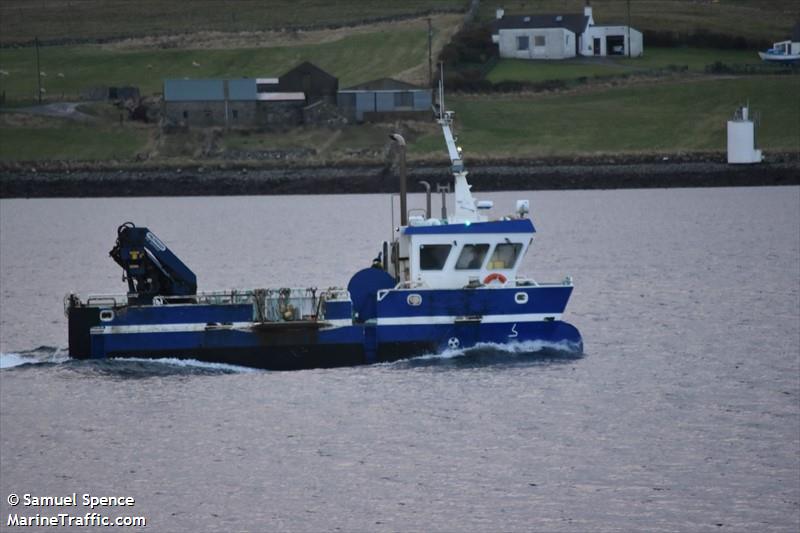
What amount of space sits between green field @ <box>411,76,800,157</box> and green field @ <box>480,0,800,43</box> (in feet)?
61.6

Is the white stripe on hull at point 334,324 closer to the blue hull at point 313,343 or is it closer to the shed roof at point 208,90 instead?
the blue hull at point 313,343

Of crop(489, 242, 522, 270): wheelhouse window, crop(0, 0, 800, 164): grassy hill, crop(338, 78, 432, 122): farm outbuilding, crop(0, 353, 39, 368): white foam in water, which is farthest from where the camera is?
crop(338, 78, 432, 122): farm outbuilding

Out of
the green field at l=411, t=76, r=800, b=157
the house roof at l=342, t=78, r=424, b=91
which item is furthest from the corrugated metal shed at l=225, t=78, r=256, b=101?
the green field at l=411, t=76, r=800, b=157

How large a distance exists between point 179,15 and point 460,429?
442 ft

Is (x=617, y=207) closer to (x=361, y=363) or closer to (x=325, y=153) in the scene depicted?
(x=325, y=153)

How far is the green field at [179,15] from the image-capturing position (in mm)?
148625

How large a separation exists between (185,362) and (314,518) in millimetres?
10767

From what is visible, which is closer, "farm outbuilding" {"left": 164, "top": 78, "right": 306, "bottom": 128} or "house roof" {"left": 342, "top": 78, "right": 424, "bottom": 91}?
"farm outbuilding" {"left": 164, "top": 78, "right": 306, "bottom": 128}

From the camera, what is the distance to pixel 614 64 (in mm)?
118250

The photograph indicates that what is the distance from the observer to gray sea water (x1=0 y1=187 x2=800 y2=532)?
25.8 metres

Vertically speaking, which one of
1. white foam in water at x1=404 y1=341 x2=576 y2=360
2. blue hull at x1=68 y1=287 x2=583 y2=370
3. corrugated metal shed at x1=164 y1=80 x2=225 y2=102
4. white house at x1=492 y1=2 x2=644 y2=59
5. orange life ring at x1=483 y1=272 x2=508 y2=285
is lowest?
white foam in water at x1=404 y1=341 x2=576 y2=360

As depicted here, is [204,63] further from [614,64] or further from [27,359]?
[27,359]

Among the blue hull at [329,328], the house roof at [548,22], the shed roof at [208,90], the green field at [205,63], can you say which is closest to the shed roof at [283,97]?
the shed roof at [208,90]

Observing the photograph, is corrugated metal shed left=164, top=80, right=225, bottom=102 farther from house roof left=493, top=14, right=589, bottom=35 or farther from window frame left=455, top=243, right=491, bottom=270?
window frame left=455, top=243, right=491, bottom=270
